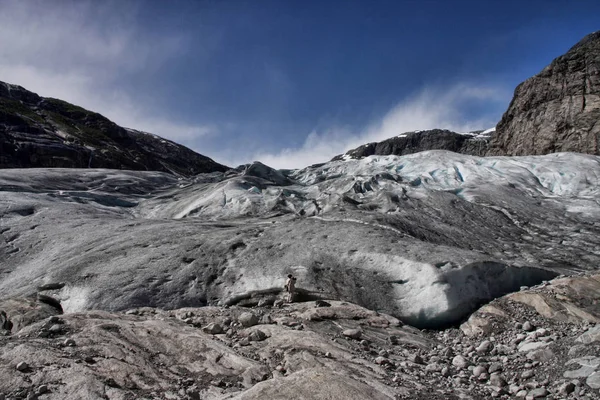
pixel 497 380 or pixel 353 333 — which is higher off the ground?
pixel 353 333

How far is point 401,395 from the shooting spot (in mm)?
7180

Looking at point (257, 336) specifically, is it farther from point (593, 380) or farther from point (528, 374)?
point (593, 380)

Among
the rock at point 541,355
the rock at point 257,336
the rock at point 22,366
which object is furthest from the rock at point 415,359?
the rock at point 22,366

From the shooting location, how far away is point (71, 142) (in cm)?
9631

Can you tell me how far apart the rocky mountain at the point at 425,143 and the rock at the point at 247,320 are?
128 m

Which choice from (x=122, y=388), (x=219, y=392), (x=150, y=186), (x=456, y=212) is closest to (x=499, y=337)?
(x=219, y=392)

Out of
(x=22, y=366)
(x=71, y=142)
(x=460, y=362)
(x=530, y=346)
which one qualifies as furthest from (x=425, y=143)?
(x=22, y=366)

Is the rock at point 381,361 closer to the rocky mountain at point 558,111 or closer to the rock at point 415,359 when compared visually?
the rock at point 415,359

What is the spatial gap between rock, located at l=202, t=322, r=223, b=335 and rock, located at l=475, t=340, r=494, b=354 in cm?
602

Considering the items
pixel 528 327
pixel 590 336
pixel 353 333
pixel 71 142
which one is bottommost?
pixel 353 333

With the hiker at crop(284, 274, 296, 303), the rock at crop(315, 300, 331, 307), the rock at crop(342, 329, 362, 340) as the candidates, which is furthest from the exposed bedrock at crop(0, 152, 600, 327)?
the rock at crop(342, 329, 362, 340)

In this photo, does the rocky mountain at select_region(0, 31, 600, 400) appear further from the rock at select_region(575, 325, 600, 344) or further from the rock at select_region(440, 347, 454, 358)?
the rock at select_region(440, 347, 454, 358)

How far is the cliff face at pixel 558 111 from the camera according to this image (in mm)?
60625

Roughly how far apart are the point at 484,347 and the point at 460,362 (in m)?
1.30
